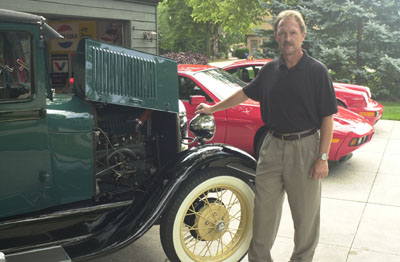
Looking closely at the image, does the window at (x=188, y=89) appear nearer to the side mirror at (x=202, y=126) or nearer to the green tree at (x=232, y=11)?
the side mirror at (x=202, y=126)

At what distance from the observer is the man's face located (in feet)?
9.95

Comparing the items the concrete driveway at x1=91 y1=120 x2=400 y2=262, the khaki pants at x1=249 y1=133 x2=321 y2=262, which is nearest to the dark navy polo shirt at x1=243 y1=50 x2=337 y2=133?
the khaki pants at x1=249 y1=133 x2=321 y2=262

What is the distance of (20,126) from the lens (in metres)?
2.95

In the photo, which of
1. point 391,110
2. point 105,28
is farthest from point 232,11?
point 105,28

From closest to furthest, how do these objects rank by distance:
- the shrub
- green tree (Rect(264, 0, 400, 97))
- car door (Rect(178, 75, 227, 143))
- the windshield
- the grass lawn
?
car door (Rect(178, 75, 227, 143)) → the windshield → the grass lawn → green tree (Rect(264, 0, 400, 97)) → the shrub

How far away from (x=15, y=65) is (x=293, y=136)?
1.93 m

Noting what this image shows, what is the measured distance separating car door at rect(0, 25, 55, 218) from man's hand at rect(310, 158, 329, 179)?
1850mm

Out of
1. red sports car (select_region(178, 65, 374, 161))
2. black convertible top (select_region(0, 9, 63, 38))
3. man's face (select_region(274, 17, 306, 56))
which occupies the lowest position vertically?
red sports car (select_region(178, 65, 374, 161))

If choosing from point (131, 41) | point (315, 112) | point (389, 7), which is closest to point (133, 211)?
point (315, 112)

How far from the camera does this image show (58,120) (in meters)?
3.17

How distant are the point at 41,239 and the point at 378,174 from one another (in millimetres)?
4963

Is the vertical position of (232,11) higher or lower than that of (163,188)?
higher

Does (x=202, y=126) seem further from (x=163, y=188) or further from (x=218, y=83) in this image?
(x=218, y=83)

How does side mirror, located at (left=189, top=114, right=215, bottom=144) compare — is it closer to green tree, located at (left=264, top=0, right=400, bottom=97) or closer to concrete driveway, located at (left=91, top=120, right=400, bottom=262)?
concrete driveway, located at (left=91, top=120, right=400, bottom=262)
